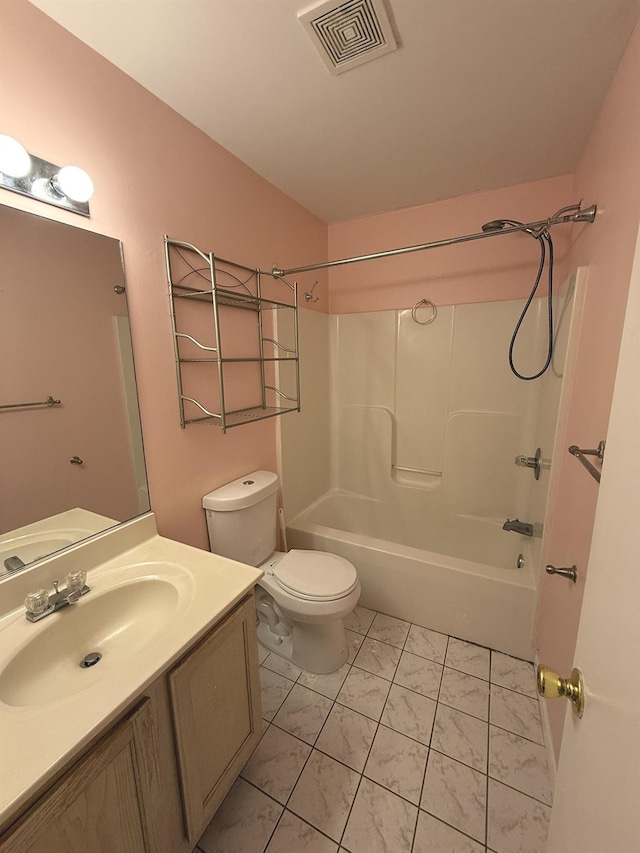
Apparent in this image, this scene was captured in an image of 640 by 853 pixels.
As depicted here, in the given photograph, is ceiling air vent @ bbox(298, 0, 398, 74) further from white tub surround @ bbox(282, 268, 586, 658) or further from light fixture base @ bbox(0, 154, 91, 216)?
white tub surround @ bbox(282, 268, 586, 658)

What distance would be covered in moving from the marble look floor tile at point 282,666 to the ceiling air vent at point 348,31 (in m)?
2.40

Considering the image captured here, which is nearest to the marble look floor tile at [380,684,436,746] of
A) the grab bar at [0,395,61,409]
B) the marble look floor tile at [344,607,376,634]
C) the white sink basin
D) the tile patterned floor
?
the tile patterned floor

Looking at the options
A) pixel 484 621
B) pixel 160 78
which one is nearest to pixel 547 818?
pixel 484 621

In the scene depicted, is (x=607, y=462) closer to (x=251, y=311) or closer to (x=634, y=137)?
(x=634, y=137)

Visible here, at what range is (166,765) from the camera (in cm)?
84

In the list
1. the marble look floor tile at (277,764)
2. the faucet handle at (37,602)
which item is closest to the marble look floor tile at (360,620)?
the marble look floor tile at (277,764)

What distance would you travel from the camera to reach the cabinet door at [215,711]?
2.87 feet

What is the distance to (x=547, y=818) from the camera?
110cm

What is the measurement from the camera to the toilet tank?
156cm

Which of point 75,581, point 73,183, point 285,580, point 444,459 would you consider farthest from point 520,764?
point 73,183

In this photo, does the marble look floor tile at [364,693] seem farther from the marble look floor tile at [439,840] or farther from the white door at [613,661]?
the white door at [613,661]

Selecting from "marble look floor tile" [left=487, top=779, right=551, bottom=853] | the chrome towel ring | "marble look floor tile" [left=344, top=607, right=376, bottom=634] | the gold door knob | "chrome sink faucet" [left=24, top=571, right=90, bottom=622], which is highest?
the chrome towel ring

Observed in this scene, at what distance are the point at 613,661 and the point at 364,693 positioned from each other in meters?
1.40

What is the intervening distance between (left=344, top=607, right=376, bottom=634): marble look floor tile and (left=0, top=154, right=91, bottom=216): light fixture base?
210cm
